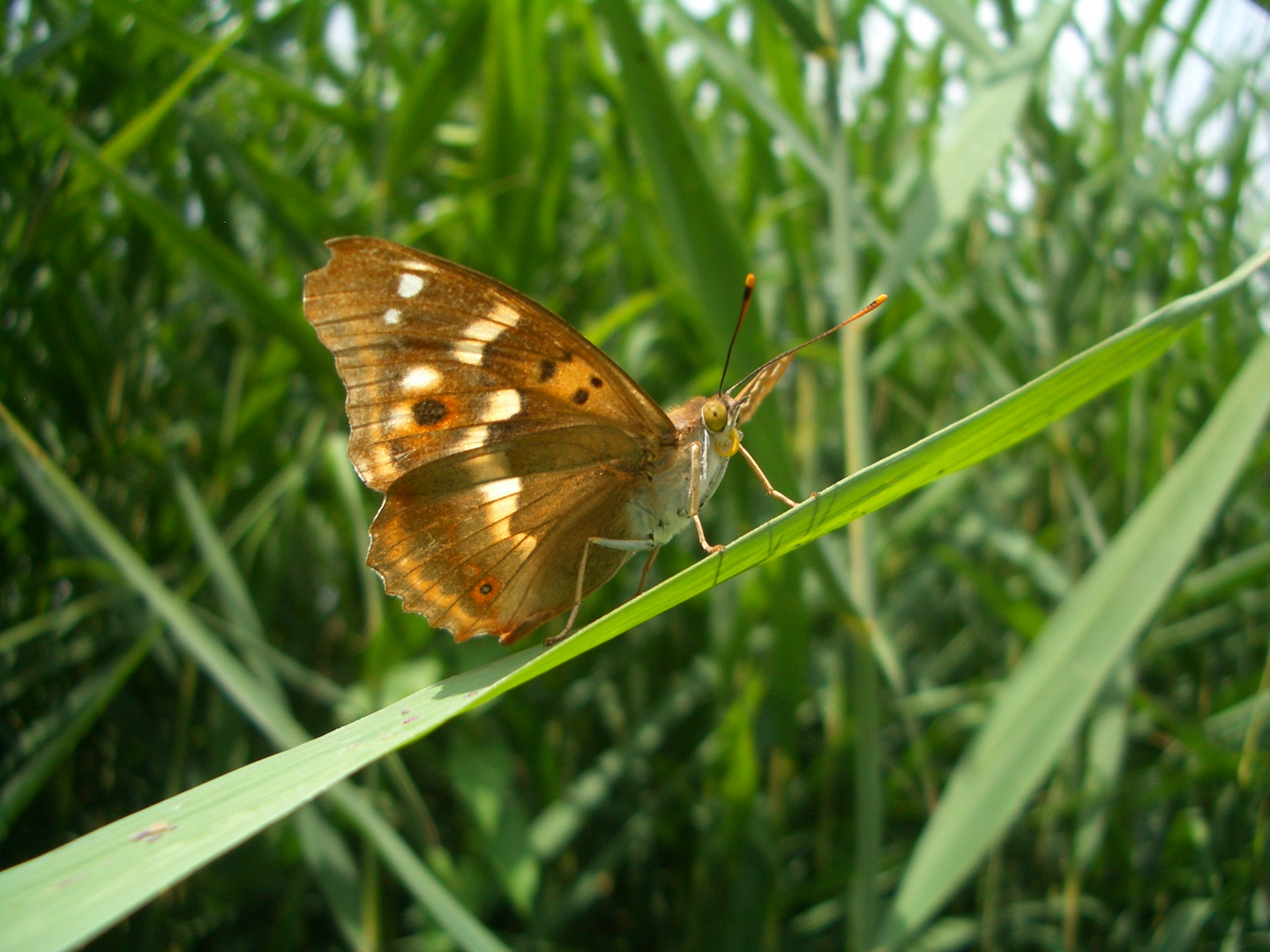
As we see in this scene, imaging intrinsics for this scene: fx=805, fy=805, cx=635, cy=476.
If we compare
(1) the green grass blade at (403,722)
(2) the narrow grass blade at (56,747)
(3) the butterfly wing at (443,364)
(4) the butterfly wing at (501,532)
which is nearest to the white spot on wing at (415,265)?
(3) the butterfly wing at (443,364)

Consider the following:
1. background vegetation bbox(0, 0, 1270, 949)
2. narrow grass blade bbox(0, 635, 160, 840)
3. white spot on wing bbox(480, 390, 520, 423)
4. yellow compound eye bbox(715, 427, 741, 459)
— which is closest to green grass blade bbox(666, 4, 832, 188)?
background vegetation bbox(0, 0, 1270, 949)

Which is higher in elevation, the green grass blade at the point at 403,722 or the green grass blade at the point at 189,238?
the green grass blade at the point at 189,238

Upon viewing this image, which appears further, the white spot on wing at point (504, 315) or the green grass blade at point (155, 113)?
the green grass blade at point (155, 113)

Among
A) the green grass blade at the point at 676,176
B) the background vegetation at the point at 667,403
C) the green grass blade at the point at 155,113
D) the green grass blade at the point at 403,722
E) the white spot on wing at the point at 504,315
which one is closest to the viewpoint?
the green grass blade at the point at 403,722

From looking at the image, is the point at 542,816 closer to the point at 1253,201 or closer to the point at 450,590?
the point at 450,590

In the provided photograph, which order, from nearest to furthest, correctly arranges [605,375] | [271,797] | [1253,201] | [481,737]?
1. [271,797]
2. [605,375]
3. [481,737]
4. [1253,201]

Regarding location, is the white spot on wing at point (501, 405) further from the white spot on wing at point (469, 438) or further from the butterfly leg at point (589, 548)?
the butterfly leg at point (589, 548)

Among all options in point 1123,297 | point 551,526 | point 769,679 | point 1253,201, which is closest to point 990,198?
point 1123,297
